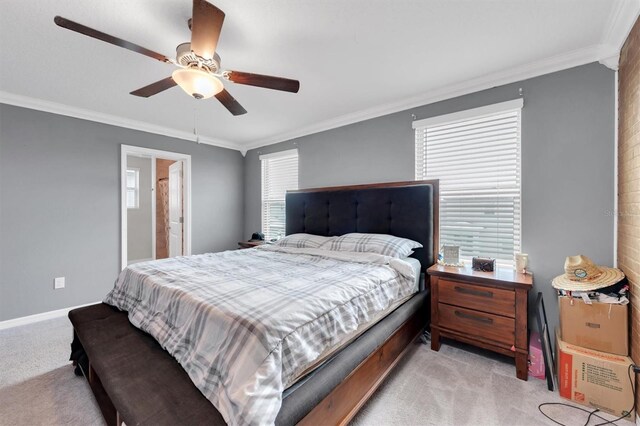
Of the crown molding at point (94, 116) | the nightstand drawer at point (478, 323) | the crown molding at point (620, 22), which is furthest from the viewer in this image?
the crown molding at point (94, 116)

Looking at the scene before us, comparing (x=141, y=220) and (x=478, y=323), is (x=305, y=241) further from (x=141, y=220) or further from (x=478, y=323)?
(x=141, y=220)

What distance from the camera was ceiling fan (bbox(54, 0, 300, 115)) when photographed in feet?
4.42

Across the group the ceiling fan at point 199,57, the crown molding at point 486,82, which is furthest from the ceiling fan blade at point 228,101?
the crown molding at point 486,82

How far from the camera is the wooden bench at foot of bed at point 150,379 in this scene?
1.08 meters

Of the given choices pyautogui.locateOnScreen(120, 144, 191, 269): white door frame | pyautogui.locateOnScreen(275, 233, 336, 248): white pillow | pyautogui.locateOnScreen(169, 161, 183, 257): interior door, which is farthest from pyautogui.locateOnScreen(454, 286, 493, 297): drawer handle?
pyautogui.locateOnScreen(169, 161, 183, 257): interior door

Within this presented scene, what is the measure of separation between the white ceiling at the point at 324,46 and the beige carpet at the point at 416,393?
7.98 ft

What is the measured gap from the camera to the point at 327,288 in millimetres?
1625

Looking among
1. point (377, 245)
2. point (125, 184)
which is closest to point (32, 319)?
point (125, 184)

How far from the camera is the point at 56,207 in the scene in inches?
123

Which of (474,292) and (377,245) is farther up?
(377,245)

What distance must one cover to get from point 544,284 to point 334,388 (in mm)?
2059

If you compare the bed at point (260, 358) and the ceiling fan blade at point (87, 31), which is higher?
the ceiling fan blade at point (87, 31)

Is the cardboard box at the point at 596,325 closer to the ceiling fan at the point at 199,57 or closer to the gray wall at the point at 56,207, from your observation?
the ceiling fan at the point at 199,57

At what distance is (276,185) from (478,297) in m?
3.32
